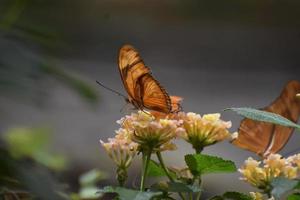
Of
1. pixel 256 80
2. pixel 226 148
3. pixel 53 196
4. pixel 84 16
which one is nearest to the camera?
pixel 53 196

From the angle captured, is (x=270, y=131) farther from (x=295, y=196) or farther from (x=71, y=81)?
(x=71, y=81)

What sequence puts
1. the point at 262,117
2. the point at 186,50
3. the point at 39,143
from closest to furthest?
the point at 262,117 < the point at 39,143 < the point at 186,50

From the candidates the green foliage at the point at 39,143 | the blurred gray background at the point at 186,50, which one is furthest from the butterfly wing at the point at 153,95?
the blurred gray background at the point at 186,50

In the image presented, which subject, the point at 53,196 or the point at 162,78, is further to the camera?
the point at 162,78

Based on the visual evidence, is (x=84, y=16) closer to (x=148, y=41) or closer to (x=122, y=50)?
(x=148, y=41)

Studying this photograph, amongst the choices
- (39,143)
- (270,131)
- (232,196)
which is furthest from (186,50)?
(232,196)

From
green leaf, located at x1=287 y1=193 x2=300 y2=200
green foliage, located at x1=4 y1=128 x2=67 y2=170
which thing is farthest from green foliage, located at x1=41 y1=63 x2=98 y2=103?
green foliage, located at x1=4 y1=128 x2=67 y2=170

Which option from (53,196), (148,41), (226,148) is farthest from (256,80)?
(53,196)
